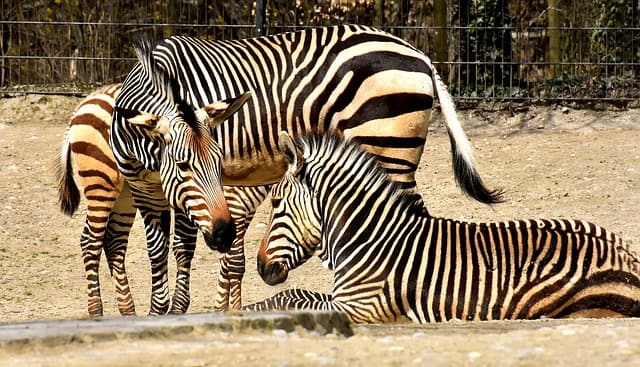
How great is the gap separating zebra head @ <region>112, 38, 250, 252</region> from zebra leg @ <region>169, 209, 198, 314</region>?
0.71 meters

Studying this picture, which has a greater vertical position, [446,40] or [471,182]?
[446,40]

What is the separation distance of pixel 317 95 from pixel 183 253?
5.21 ft

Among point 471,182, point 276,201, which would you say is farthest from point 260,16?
point 276,201

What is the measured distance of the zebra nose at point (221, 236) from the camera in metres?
6.81

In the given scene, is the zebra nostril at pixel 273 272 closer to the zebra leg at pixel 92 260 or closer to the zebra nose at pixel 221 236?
the zebra nose at pixel 221 236

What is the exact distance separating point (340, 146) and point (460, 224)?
31.4 inches

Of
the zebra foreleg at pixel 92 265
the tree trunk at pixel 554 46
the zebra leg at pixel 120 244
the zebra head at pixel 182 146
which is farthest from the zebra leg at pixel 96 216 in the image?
the tree trunk at pixel 554 46

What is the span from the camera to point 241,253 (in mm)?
8250

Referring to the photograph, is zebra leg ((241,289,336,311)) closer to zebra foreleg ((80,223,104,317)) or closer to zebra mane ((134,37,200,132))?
zebra mane ((134,37,200,132))

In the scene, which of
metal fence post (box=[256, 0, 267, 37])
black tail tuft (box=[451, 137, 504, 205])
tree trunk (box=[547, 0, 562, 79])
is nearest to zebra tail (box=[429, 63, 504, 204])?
black tail tuft (box=[451, 137, 504, 205])

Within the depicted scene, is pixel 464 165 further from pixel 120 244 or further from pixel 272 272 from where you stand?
pixel 120 244

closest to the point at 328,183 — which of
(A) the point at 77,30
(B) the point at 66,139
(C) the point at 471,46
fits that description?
(B) the point at 66,139

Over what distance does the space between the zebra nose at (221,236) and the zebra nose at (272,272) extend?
0.54 meters

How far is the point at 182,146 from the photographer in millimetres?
7059
